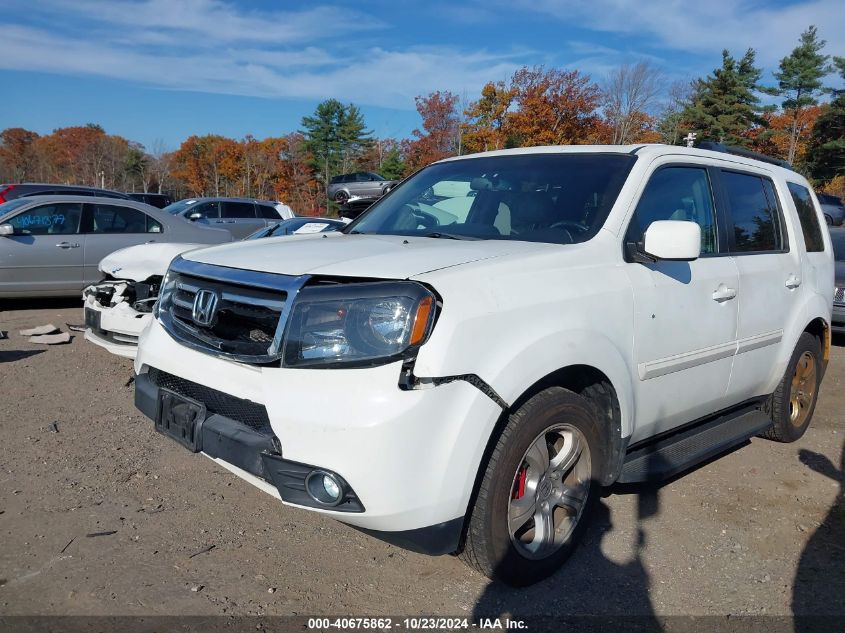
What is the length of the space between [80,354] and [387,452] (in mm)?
5448

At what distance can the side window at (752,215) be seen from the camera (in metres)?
3.99

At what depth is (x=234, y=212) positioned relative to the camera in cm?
1809

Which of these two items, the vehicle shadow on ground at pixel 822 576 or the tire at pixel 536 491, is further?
the vehicle shadow on ground at pixel 822 576

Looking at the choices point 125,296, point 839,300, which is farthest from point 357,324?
point 839,300

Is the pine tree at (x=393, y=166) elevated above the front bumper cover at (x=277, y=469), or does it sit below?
above

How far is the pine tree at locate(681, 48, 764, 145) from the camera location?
42281mm

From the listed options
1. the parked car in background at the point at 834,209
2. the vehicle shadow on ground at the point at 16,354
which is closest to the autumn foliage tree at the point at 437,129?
the parked car in background at the point at 834,209

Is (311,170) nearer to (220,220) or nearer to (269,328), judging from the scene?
(220,220)

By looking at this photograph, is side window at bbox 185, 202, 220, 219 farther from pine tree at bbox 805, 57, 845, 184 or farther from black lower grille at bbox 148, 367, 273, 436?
pine tree at bbox 805, 57, 845, 184

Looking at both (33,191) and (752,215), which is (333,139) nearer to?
(33,191)

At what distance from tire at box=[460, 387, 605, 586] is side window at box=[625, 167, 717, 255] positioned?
3.26 feet

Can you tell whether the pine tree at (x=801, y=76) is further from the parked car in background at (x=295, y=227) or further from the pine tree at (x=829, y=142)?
the parked car in background at (x=295, y=227)

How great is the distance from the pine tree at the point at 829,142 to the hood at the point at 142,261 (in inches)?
1820

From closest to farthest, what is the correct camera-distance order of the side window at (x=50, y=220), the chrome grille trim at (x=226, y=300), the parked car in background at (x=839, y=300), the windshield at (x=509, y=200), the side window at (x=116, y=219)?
the chrome grille trim at (x=226, y=300) → the windshield at (x=509, y=200) → the parked car in background at (x=839, y=300) → the side window at (x=50, y=220) → the side window at (x=116, y=219)
